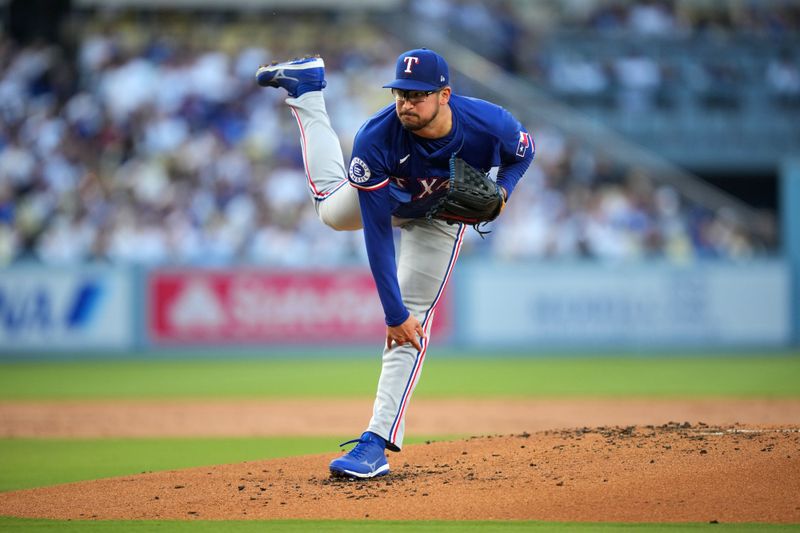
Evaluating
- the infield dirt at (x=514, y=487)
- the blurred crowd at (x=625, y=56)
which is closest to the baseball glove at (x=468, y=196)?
the infield dirt at (x=514, y=487)

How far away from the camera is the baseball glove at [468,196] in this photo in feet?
16.3

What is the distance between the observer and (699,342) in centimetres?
1566

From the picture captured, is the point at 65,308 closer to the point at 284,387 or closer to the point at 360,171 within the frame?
the point at 284,387

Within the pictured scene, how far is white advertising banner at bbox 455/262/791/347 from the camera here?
15617 millimetres

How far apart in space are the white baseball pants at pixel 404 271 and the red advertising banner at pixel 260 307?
9.72 meters

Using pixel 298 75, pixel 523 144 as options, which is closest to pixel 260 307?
pixel 298 75

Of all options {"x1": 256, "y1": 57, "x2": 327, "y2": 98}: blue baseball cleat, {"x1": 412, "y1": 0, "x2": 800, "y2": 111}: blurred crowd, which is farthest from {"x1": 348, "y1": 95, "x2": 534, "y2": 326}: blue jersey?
{"x1": 412, "y1": 0, "x2": 800, "y2": 111}: blurred crowd

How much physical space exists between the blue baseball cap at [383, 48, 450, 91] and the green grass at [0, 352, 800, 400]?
657 centimetres

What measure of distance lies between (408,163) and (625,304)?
11.0m

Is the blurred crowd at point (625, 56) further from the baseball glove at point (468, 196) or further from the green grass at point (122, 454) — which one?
the baseball glove at point (468, 196)

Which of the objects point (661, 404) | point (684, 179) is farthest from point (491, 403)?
point (684, 179)

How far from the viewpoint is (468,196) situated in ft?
16.3

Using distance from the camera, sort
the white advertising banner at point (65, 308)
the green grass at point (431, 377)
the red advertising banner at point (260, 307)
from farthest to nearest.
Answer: the red advertising banner at point (260, 307) < the white advertising banner at point (65, 308) < the green grass at point (431, 377)

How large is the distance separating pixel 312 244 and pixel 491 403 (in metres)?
6.59
